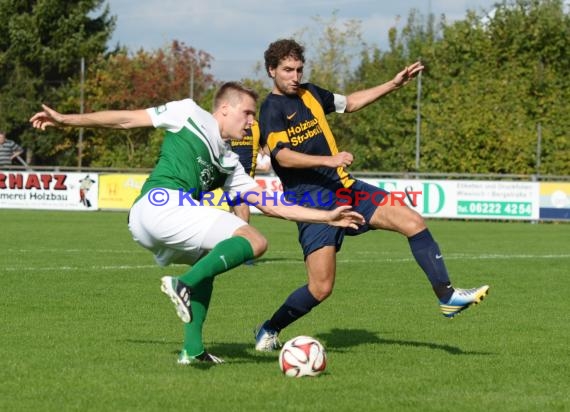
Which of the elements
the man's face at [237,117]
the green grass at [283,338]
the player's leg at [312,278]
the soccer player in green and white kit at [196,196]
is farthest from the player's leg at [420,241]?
the man's face at [237,117]

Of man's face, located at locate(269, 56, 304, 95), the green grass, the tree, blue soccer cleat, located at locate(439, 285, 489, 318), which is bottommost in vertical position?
the green grass

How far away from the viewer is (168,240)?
6965mm

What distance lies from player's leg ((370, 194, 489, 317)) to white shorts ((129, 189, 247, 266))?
1461 mm

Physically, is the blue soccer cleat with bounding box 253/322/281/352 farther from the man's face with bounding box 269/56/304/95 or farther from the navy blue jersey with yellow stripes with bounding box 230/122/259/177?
the navy blue jersey with yellow stripes with bounding box 230/122/259/177

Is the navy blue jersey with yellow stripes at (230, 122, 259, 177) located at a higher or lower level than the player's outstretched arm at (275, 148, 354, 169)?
higher

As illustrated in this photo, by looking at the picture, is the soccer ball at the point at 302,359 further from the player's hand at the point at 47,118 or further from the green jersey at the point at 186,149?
the player's hand at the point at 47,118

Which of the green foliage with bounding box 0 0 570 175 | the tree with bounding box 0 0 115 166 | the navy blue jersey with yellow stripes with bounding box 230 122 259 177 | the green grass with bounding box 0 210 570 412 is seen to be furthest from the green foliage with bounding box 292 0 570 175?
the navy blue jersey with yellow stripes with bounding box 230 122 259 177

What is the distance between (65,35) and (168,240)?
45641mm

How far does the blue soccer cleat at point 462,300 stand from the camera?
25.6ft

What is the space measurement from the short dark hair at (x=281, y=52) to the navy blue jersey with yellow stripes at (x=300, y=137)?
289 millimetres

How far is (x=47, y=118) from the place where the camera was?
23.5 feet

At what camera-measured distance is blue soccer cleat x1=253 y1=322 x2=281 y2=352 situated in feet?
27.2

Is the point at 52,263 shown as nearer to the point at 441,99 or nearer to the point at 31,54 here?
the point at 441,99

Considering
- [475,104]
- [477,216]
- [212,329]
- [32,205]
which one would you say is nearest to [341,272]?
[212,329]
